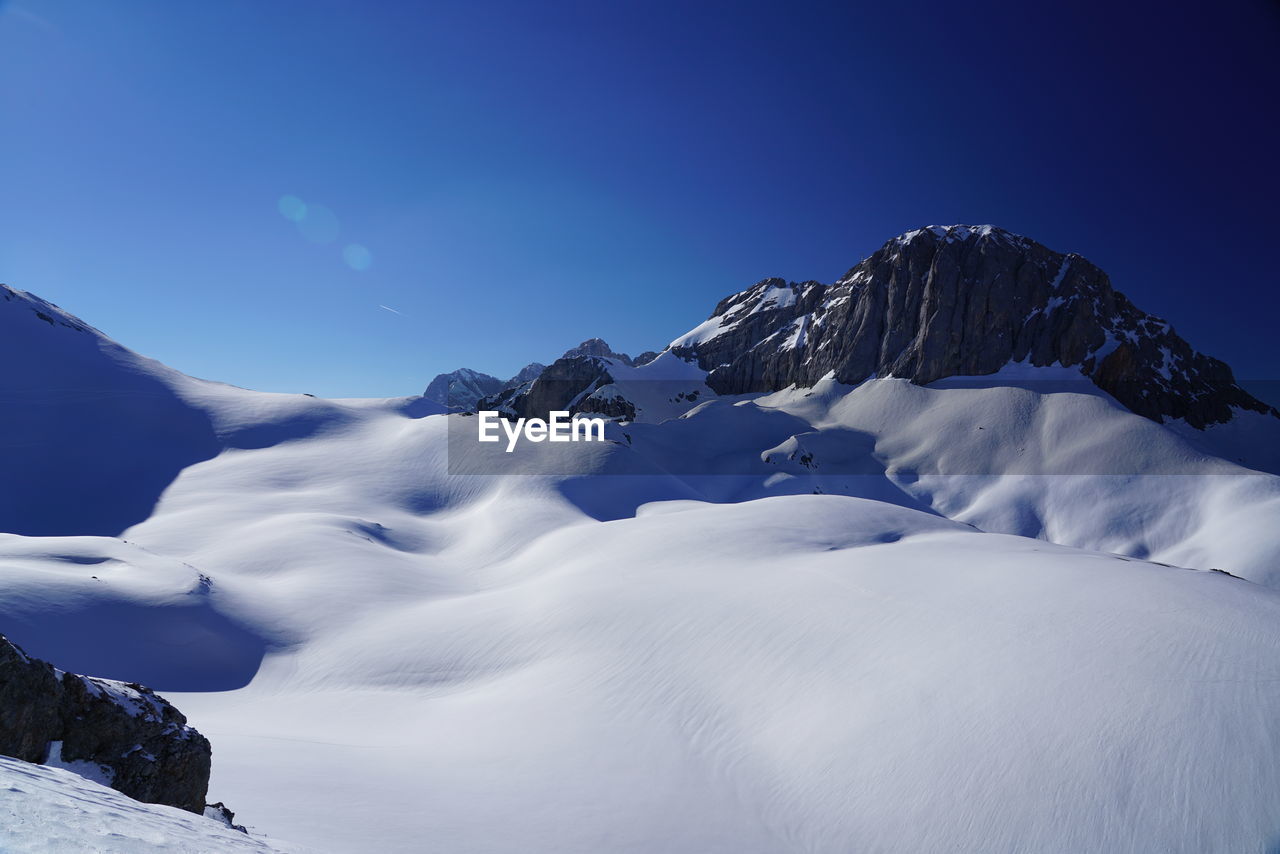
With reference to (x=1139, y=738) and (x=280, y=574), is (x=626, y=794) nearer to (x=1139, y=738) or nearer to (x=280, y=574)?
(x=1139, y=738)

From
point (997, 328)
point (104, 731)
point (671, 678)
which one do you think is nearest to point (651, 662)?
point (671, 678)

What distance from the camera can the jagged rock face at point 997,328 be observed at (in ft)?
257

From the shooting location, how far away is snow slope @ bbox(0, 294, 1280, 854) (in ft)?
21.1

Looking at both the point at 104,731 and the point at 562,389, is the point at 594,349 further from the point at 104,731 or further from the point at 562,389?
the point at 104,731

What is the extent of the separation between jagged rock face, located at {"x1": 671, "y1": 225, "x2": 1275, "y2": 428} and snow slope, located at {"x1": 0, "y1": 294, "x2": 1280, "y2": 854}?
2944 inches

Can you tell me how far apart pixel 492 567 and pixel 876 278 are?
88.7m

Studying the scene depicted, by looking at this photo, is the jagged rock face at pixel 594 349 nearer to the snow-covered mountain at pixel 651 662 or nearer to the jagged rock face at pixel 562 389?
the jagged rock face at pixel 562 389

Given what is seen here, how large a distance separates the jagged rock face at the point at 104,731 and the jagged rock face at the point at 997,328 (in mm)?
93066

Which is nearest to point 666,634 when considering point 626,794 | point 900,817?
point 626,794

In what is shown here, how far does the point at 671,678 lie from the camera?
11.9m

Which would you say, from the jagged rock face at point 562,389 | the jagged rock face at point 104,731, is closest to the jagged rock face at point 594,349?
the jagged rock face at point 562,389

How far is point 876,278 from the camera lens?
95625 mm

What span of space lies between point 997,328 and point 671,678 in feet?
302

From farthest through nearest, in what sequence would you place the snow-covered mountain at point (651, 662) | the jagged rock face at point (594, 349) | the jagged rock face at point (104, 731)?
the jagged rock face at point (594, 349)
the snow-covered mountain at point (651, 662)
the jagged rock face at point (104, 731)
